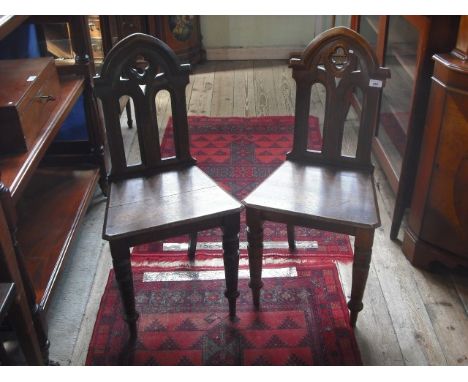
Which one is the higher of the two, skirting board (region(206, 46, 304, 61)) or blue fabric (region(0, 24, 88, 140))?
blue fabric (region(0, 24, 88, 140))

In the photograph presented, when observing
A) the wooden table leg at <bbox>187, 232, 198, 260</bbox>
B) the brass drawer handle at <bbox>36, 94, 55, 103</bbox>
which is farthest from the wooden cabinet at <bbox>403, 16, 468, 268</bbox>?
the brass drawer handle at <bbox>36, 94, 55, 103</bbox>

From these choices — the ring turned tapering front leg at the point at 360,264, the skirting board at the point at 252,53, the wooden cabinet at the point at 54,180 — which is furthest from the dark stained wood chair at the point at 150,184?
the skirting board at the point at 252,53

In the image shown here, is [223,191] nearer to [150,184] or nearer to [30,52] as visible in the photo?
[150,184]

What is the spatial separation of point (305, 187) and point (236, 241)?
0.28 m

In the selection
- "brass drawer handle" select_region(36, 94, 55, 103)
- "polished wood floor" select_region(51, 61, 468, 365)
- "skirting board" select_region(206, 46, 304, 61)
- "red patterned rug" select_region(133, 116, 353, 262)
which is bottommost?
"polished wood floor" select_region(51, 61, 468, 365)

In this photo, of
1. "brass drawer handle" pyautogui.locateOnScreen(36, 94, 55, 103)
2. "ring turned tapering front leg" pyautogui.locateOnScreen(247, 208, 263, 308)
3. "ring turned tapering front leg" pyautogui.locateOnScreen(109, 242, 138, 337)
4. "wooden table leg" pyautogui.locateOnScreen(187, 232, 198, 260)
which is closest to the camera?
"ring turned tapering front leg" pyautogui.locateOnScreen(109, 242, 138, 337)

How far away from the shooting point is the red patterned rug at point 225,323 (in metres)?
1.56

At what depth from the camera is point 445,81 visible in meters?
1.58

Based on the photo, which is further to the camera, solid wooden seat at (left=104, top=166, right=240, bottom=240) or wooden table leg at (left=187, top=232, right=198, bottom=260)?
wooden table leg at (left=187, top=232, right=198, bottom=260)

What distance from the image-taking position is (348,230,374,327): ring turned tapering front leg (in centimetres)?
145

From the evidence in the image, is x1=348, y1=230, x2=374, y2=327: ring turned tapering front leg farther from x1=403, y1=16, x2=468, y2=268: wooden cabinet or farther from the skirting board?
the skirting board

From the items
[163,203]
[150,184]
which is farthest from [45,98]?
[163,203]

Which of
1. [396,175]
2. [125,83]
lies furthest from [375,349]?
[125,83]

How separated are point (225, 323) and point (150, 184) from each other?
0.53 metres
